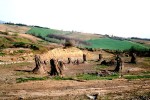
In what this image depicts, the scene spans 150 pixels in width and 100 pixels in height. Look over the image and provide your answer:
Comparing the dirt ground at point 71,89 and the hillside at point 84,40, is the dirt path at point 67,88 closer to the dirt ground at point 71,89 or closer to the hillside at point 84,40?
the dirt ground at point 71,89

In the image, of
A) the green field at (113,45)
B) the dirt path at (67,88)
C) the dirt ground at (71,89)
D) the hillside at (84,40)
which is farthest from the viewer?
the hillside at (84,40)

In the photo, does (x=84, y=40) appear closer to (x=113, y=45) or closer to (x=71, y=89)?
(x=113, y=45)

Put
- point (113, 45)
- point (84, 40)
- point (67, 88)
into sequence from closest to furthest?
point (67, 88), point (113, 45), point (84, 40)

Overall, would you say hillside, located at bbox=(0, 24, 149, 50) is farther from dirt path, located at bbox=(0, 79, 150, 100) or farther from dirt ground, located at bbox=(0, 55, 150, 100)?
dirt path, located at bbox=(0, 79, 150, 100)

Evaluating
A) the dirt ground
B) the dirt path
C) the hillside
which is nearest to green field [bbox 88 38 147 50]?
the hillside

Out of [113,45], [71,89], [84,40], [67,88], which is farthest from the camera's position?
[84,40]

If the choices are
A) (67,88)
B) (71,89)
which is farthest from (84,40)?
(71,89)

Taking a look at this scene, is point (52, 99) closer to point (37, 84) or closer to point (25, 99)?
point (25, 99)

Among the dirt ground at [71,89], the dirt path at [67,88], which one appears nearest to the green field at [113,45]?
the dirt ground at [71,89]

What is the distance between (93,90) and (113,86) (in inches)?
151

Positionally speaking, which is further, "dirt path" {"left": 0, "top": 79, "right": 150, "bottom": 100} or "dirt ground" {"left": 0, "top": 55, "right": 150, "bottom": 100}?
"dirt path" {"left": 0, "top": 79, "right": 150, "bottom": 100}

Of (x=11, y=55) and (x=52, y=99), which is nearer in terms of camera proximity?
(x=52, y=99)

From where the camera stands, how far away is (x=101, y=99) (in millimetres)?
31344

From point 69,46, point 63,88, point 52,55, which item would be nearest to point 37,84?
point 63,88
